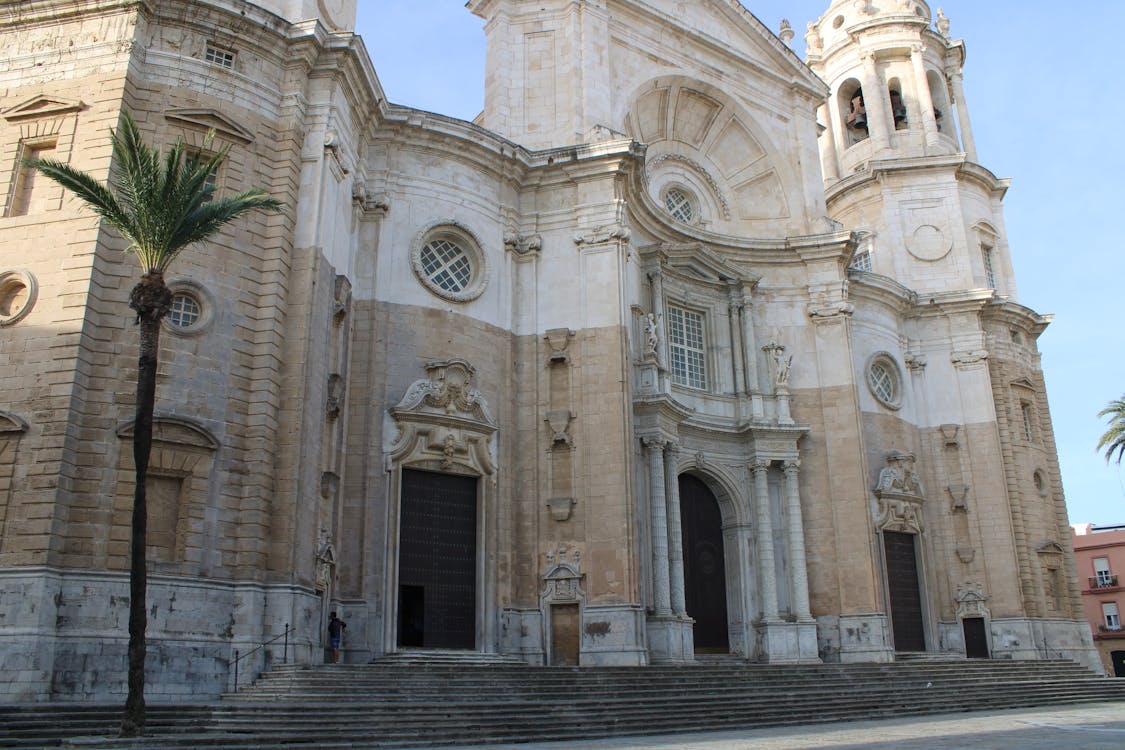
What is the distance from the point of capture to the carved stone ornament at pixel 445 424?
2239 cm

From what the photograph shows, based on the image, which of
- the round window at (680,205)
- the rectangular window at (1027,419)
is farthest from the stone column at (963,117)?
the round window at (680,205)

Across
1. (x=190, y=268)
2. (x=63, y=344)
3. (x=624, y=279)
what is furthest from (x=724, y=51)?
(x=63, y=344)

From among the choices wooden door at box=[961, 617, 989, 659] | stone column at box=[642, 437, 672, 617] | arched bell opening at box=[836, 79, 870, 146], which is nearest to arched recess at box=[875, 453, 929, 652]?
wooden door at box=[961, 617, 989, 659]

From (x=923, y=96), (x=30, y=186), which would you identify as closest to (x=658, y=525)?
(x=30, y=186)

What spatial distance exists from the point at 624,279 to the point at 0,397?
13.7m

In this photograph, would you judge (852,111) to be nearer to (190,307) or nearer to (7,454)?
(190,307)

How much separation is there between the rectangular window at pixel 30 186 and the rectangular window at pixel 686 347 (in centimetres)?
1591

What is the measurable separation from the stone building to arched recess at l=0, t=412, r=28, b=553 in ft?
0.17

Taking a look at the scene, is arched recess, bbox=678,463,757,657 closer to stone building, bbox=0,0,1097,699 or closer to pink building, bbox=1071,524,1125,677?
stone building, bbox=0,0,1097,699

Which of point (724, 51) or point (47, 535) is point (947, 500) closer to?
point (724, 51)

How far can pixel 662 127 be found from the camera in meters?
31.1

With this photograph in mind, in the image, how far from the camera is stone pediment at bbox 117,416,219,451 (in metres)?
17.0

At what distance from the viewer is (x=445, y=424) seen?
898 inches

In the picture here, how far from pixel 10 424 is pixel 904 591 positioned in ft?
82.7
